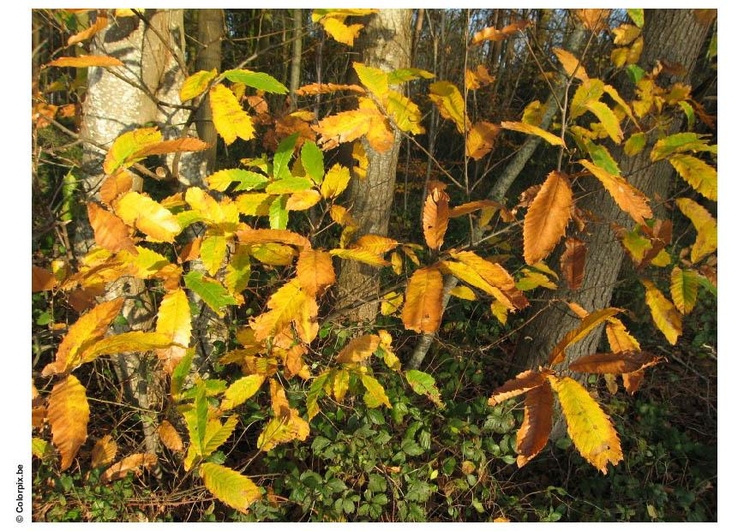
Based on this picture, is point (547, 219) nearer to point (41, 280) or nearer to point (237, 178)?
point (237, 178)

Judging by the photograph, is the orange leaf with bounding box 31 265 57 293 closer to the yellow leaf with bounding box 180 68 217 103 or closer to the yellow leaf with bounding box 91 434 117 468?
the yellow leaf with bounding box 180 68 217 103

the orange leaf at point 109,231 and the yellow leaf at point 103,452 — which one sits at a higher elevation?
the orange leaf at point 109,231

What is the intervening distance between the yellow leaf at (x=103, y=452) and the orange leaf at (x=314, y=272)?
1316 mm

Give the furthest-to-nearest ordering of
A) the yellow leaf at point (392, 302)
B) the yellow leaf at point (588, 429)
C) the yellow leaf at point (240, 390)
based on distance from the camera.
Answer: the yellow leaf at point (392, 302) → the yellow leaf at point (240, 390) → the yellow leaf at point (588, 429)

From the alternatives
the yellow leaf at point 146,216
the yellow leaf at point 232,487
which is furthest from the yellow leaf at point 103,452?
the yellow leaf at point 146,216

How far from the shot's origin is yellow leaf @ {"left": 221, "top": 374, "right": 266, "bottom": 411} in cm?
155

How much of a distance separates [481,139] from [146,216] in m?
0.91

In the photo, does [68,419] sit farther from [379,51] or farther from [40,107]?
[40,107]

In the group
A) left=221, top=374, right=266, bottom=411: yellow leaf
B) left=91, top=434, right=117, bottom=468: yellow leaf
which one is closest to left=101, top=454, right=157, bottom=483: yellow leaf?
left=91, top=434, right=117, bottom=468: yellow leaf

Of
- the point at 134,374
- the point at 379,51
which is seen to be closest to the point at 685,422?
the point at 379,51

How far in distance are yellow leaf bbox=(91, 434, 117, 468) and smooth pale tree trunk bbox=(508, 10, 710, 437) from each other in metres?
1.77

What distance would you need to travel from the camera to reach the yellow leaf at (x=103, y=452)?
181cm

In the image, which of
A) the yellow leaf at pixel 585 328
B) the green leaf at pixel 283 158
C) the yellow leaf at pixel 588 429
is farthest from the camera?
the green leaf at pixel 283 158

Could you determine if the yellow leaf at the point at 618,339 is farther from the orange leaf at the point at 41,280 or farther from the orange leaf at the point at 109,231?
the orange leaf at the point at 41,280
